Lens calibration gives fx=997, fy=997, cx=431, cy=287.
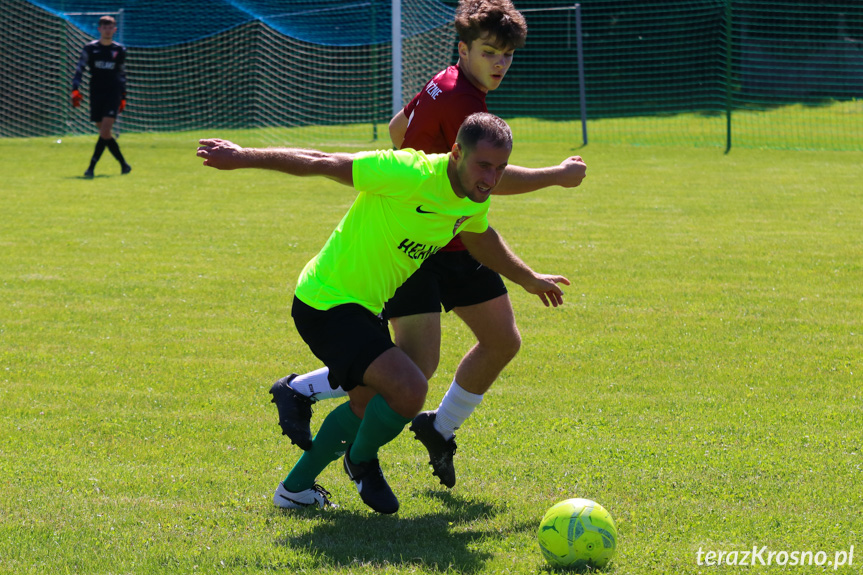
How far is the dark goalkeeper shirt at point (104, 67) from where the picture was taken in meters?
16.5

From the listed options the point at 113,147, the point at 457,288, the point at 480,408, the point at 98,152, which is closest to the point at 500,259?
the point at 457,288

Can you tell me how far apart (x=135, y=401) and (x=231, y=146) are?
8.13 feet

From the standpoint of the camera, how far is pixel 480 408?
5.68 metres

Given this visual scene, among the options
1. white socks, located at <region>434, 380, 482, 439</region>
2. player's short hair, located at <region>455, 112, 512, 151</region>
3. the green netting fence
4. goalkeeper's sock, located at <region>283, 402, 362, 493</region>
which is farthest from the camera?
the green netting fence

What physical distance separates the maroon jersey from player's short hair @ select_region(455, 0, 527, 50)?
0.22 m

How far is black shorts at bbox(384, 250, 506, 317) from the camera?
4.41 m

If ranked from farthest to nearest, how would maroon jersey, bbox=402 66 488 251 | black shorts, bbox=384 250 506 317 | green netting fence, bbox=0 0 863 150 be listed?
green netting fence, bbox=0 0 863 150, maroon jersey, bbox=402 66 488 251, black shorts, bbox=384 250 506 317

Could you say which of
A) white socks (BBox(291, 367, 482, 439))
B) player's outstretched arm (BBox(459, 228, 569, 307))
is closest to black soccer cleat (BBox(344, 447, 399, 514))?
white socks (BBox(291, 367, 482, 439))

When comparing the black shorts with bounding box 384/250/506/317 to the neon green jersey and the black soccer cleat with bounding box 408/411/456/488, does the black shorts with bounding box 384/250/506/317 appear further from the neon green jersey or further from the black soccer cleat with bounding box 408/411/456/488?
the black soccer cleat with bounding box 408/411/456/488

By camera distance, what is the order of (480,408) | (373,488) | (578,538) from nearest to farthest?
(578,538) → (373,488) → (480,408)

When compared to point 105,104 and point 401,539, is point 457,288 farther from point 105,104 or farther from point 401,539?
point 105,104

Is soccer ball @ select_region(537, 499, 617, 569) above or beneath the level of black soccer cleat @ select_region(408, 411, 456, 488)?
above

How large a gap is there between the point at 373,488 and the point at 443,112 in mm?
1705

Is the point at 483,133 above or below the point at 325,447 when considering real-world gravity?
above
